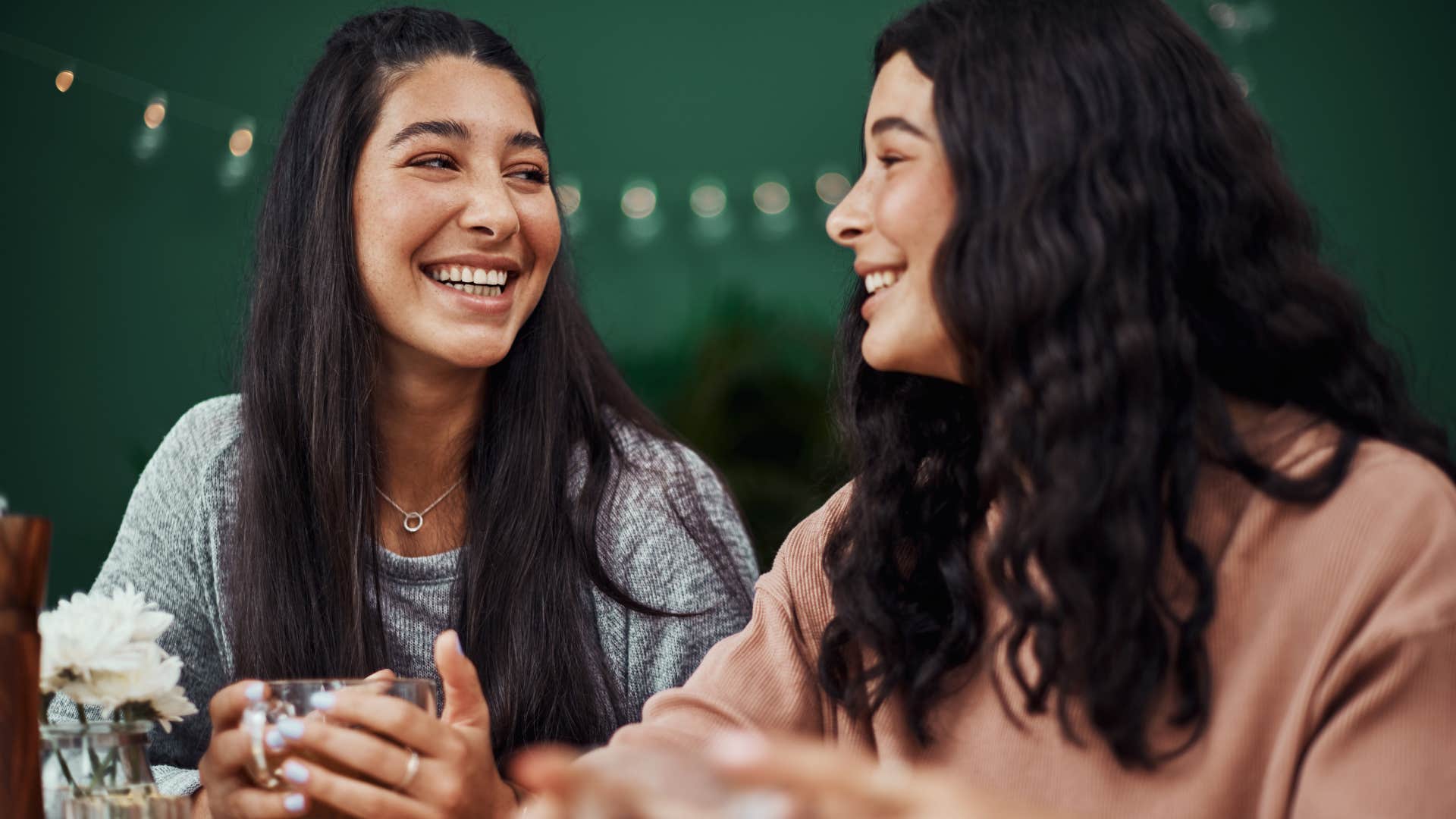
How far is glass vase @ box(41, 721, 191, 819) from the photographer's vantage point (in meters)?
1.13

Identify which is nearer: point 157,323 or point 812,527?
point 812,527

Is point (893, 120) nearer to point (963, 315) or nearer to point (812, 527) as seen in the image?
point (963, 315)

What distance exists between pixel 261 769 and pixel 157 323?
3.27m

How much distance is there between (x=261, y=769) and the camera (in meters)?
1.17

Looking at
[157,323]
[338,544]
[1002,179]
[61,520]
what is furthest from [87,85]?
[1002,179]

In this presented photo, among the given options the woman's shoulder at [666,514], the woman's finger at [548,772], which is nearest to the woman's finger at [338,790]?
the woman's finger at [548,772]

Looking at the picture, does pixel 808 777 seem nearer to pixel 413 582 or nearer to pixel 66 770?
pixel 66 770

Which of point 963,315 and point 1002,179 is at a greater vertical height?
point 1002,179

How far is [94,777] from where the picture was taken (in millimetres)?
1135

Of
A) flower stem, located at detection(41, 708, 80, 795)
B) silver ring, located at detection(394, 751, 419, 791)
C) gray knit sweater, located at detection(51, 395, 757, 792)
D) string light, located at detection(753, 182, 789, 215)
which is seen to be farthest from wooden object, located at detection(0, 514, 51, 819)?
string light, located at detection(753, 182, 789, 215)

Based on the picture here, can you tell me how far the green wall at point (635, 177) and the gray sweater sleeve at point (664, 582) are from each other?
5.82 ft

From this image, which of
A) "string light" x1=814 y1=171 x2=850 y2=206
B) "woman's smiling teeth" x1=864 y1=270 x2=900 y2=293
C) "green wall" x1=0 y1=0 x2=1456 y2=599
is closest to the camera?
"woman's smiling teeth" x1=864 y1=270 x2=900 y2=293

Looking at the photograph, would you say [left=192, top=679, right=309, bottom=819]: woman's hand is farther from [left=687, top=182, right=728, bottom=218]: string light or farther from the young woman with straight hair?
[left=687, top=182, right=728, bottom=218]: string light

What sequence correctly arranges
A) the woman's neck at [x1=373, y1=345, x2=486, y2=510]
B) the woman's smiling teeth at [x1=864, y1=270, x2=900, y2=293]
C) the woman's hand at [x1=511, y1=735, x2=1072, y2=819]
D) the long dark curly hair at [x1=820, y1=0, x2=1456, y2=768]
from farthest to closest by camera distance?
the woman's neck at [x1=373, y1=345, x2=486, y2=510], the woman's smiling teeth at [x1=864, y1=270, x2=900, y2=293], the long dark curly hair at [x1=820, y1=0, x2=1456, y2=768], the woman's hand at [x1=511, y1=735, x2=1072, y2=819]
